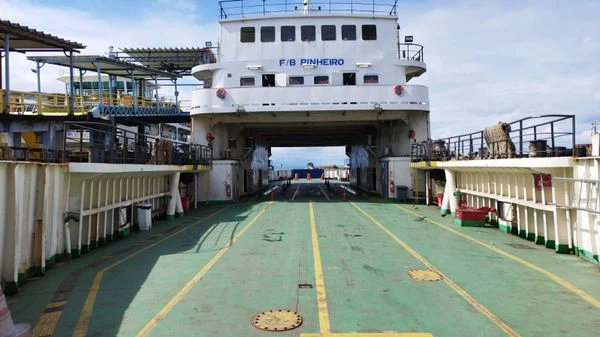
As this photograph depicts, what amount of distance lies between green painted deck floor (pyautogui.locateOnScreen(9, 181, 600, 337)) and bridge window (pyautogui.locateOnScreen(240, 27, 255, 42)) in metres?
14.2

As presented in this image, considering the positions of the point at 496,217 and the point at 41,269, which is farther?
the point at 496,217

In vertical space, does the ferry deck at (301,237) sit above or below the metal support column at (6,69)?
below

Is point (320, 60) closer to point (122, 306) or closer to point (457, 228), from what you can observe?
point (457, 228)

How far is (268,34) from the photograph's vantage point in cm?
2239

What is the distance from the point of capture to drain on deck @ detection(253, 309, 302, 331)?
5.07 meters

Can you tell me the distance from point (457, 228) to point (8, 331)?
12.1 metres

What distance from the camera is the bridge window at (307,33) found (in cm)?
2222

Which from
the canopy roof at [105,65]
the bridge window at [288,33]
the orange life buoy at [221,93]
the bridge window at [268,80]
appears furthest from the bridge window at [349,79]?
the canopy roof at [105,65]

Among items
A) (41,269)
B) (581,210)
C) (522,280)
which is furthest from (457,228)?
(41,269)

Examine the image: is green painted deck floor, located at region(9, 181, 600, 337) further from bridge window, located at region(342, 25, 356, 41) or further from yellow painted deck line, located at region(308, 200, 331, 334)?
bridge window, located at region(342, 25, 356, 41)

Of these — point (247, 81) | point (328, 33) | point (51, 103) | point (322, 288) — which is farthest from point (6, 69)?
point (322, 288)

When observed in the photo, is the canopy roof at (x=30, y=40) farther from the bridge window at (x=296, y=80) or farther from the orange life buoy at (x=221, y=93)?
the bridge window at (x=296, y=80)

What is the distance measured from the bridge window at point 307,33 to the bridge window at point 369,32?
282cm

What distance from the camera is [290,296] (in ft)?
20.5
